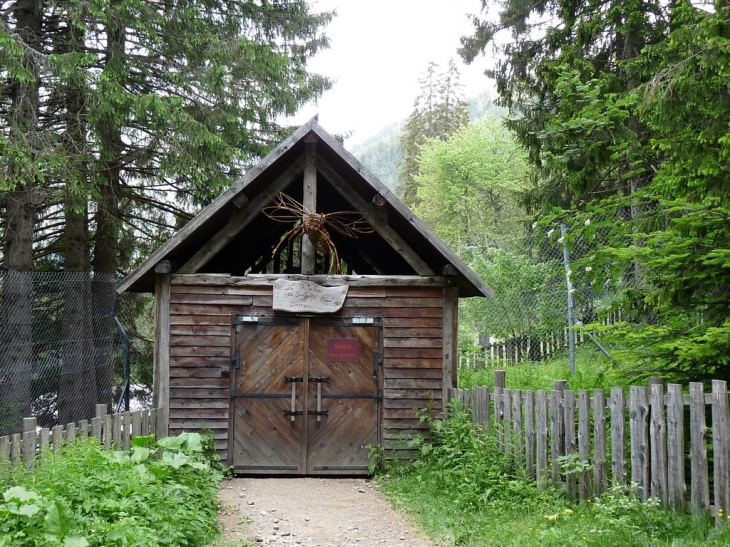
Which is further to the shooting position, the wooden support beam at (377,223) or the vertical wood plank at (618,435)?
the wooden support beam at (377,223)

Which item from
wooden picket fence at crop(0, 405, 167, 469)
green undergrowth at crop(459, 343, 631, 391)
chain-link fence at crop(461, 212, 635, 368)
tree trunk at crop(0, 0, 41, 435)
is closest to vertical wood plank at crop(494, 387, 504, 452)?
green undergrowth at crop(459, 343, 631, 391)

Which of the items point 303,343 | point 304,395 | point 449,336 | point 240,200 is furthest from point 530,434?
point 240,200

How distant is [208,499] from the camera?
6816 mm

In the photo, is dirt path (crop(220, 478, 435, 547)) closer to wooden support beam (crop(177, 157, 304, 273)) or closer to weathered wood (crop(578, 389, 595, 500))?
weathered wood (crop(578, 389, 595, 500))

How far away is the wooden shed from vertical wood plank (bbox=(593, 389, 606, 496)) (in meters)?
2.96

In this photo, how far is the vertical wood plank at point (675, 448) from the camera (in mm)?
5535

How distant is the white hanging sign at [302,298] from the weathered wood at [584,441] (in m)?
3.89

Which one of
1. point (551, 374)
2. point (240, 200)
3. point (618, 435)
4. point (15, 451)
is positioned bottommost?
point (15, 451)

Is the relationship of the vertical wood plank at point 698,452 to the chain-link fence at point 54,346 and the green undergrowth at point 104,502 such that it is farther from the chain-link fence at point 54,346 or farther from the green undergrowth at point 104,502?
the chain-link fence at point 54,346

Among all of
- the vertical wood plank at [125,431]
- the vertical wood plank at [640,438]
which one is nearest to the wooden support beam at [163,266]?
the vertical wood plank at [125,431]

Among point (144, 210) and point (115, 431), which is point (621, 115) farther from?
Answer: point (144, 210)

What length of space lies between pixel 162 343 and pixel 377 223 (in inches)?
140

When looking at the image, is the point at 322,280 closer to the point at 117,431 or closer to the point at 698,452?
the point at 117,431

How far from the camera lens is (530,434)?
725 centimetres
